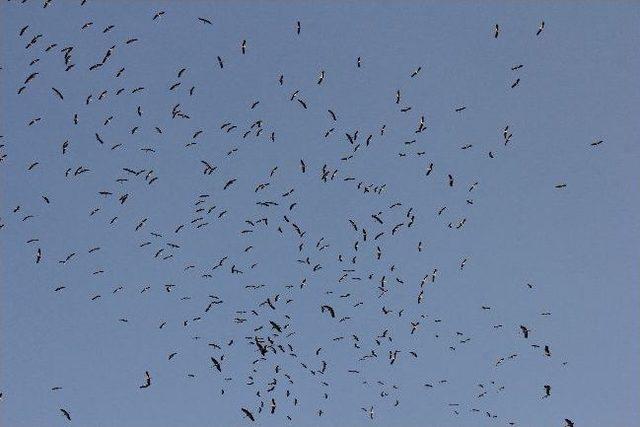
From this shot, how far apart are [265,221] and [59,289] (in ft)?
31.7

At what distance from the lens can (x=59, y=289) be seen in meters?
38.0

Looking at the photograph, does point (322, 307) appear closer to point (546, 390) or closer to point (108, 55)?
point (546, 390)

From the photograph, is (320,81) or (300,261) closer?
(320,81)

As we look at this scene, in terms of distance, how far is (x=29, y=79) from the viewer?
3691 cm

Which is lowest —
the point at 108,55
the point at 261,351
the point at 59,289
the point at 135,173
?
the point at 261,351

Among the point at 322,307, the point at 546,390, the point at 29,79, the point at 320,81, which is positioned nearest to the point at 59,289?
the point at 29,79

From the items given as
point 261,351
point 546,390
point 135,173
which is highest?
point 135,173

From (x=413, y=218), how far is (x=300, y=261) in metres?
5.64

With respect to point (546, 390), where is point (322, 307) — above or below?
above

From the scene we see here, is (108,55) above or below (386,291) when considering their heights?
above

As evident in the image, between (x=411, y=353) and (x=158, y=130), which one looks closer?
(x=158, y=130)

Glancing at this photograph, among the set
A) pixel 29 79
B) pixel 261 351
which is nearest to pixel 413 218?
pixel 261 351

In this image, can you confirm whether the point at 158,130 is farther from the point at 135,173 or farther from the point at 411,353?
the point at 411,353

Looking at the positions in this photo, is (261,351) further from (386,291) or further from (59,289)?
(59,289)
